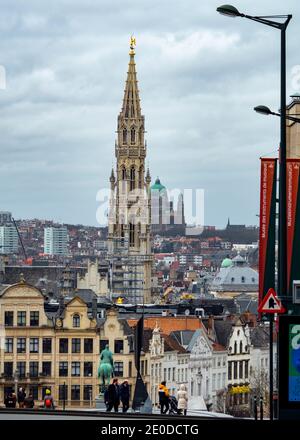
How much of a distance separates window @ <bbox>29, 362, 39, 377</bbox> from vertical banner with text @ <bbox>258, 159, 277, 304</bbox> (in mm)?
58463

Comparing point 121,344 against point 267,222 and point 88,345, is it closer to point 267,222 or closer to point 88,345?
point 88,345

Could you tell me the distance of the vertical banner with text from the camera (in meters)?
30.4

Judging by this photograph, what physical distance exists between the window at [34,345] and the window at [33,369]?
0.62m

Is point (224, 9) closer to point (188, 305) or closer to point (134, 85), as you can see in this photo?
point (188, 305)

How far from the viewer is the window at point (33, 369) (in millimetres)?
89062

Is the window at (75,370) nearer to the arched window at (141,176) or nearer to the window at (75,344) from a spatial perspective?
the window at (75,344)

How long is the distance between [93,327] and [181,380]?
15.0m

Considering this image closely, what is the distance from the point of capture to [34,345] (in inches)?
3516

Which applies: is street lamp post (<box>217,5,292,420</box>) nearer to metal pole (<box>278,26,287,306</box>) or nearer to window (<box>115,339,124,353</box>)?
metal pole (<box>278,26,287,306</box>)

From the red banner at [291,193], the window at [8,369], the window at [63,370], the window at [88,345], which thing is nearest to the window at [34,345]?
the window at [8,369]

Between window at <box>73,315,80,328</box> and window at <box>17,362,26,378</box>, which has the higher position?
window at <box>73,315,80,328</box>

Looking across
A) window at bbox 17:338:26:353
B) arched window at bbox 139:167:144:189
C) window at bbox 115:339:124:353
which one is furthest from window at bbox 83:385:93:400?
arched window at bbox 139:167:144:189

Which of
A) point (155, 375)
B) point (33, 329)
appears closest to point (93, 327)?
point (33, 329)
